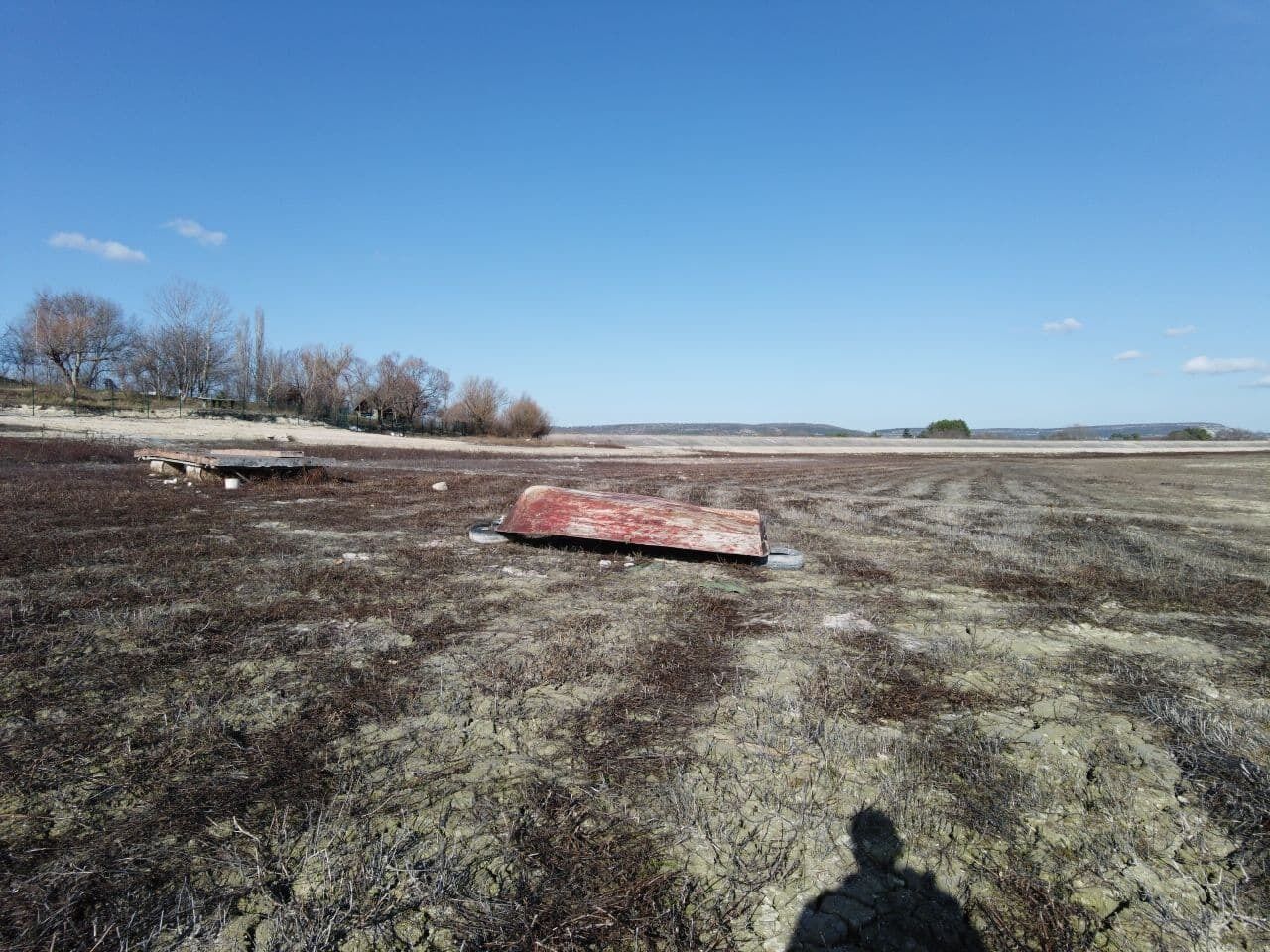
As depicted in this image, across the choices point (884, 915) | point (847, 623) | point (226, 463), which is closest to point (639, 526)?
point (847, 623)

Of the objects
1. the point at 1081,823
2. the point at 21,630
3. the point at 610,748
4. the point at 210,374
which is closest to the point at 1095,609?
the point at 1081,823

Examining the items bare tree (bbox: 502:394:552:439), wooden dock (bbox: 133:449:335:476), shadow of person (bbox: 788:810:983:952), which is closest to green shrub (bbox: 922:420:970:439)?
bare tree (bbox: 502:394:552:439)

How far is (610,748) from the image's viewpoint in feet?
8.66

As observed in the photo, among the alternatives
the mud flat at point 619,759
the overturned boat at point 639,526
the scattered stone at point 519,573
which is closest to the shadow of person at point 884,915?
the mud flat at point 619,759

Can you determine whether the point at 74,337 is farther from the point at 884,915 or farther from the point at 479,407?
the point at 884,915

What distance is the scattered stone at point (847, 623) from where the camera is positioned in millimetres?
4359

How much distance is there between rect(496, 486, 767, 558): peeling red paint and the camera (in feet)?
20.6

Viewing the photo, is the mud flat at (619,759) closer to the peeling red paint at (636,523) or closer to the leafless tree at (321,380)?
the peeling red paint at (636,523)

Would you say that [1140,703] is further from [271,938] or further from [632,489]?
[632,489]

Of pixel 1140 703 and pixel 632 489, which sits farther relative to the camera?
pixel 632 489

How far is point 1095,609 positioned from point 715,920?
4.63 meters

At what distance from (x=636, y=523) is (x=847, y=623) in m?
2.59

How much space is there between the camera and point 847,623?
4469 millimetres

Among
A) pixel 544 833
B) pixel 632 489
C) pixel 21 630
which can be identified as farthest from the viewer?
pixel 632 489
